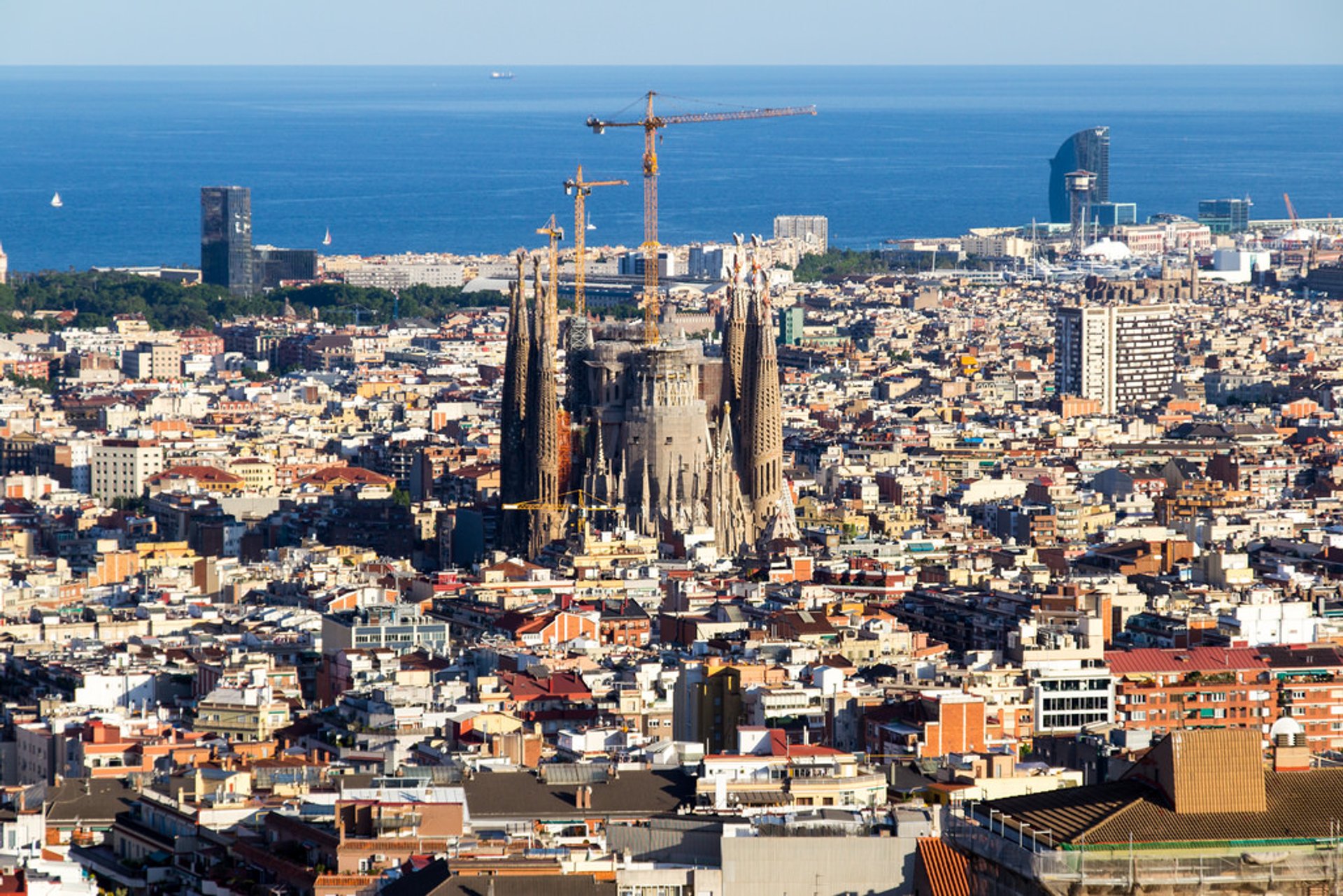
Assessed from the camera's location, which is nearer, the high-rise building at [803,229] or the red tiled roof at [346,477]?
the red tiled roof at [346,477]

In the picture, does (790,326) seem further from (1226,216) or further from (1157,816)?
(1157,816)

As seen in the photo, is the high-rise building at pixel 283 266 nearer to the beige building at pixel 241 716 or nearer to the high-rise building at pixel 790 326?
the high-rise building at pixel 790 326

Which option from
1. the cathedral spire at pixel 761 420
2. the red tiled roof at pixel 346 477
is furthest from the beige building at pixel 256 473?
the cathedral spire at pixel 761 420

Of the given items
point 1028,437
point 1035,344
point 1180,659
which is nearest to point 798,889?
point 1180,659

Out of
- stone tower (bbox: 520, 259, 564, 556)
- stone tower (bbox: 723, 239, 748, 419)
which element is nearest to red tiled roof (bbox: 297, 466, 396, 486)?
stone tower (bbox: 723, 239, 748, 419)

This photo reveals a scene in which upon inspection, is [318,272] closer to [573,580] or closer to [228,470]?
[228,470]

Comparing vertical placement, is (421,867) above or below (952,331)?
below
